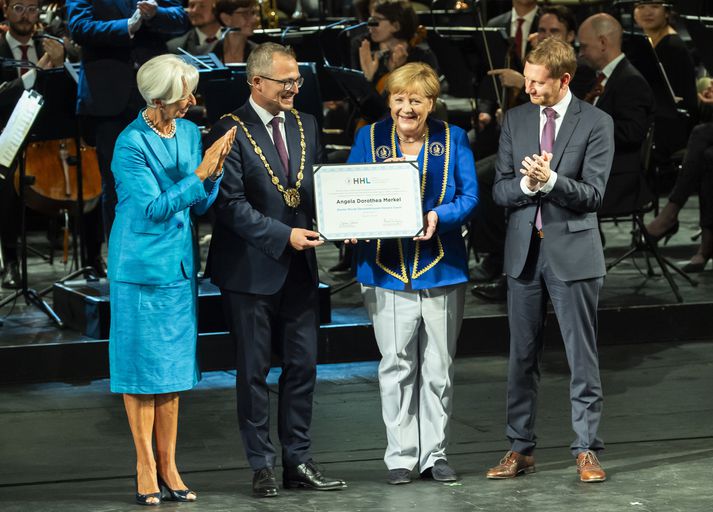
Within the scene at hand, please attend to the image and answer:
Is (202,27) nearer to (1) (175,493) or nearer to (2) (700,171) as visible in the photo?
(2) (700,171)

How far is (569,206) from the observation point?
5.23 meters

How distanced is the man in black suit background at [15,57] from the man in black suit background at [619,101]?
345 cm

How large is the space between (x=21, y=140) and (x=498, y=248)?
10.7 feet

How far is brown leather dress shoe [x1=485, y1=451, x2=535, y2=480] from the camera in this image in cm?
532

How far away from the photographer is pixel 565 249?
17.3 ft

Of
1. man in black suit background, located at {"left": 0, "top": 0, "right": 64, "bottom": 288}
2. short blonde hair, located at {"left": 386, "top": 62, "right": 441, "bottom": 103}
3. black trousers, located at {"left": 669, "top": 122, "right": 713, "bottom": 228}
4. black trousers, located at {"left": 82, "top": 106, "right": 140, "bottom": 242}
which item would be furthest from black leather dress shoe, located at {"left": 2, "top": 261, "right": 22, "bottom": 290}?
black trousers, located at {"left": 669, "top": 122, "right": 713, "bottom": 228}

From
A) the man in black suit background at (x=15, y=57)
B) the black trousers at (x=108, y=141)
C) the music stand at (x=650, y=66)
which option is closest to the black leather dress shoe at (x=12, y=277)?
the man in black suit background at (x=15, y=57)

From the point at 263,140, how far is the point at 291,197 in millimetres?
244

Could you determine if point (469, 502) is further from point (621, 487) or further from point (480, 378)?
point (480, 378)

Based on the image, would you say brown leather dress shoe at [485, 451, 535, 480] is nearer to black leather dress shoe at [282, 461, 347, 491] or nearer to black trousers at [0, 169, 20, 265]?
black leather dress shoe at [282, 461, 347, 491]

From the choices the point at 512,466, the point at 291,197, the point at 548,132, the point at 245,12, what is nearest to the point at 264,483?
the point at 512,466

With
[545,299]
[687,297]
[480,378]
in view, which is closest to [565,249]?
[545,299]

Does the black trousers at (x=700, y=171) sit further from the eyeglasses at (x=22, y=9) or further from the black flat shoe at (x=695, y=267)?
the eyeglasses at (x=22, y=9)

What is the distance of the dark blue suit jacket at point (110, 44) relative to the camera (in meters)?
7.24
